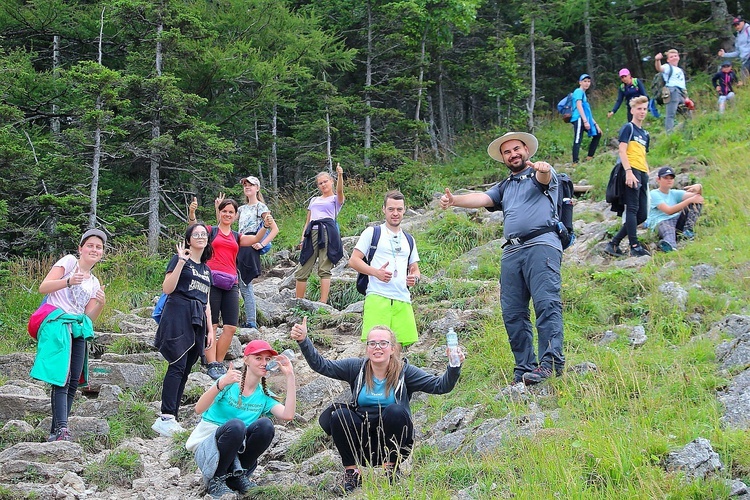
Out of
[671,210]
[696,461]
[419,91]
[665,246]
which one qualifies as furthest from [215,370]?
[419,91]

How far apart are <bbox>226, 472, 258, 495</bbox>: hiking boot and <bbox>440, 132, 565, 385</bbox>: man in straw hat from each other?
7.71 feet

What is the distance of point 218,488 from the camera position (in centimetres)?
549

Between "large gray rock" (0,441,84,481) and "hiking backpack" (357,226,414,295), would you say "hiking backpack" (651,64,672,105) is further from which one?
"large gray rock" (0,441,84,481)

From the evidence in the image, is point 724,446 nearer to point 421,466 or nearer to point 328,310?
point 421,466

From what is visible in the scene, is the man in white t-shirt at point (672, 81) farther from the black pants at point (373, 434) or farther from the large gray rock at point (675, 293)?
the black pants at point (373, 434)

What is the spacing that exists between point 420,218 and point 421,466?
1047 cm

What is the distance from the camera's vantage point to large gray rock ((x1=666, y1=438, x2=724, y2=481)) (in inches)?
168

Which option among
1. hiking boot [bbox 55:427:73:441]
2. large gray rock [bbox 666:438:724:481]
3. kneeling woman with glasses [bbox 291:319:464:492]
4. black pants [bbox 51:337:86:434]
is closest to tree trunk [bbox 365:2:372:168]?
black pants [bbox 51:337:86:434]

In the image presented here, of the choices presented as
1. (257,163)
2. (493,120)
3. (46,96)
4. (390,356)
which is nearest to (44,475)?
(390,356)

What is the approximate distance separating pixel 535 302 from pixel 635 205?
444cm

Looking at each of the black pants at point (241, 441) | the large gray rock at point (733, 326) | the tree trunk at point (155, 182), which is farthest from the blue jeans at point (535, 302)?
the tree trunk at point (155, 182)

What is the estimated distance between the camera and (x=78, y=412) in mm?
7465

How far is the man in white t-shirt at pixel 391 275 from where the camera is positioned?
7008 mm

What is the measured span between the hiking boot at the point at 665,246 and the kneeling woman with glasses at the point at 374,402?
5.83 metres
